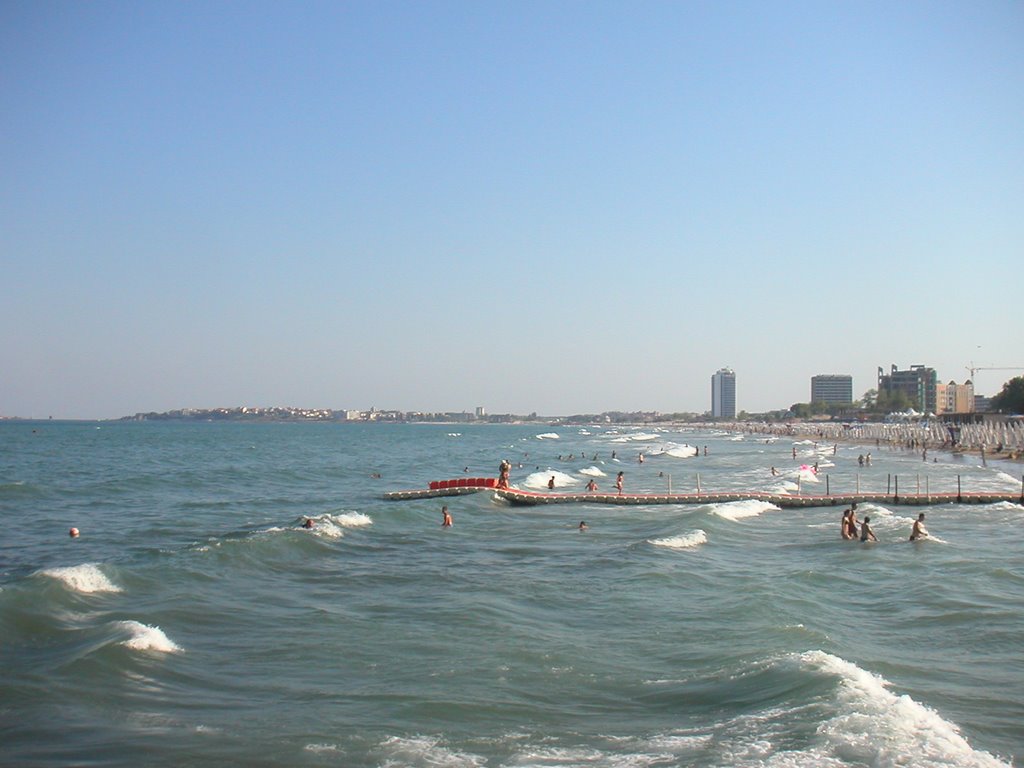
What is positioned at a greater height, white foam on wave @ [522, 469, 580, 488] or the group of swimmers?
the group of swimmers

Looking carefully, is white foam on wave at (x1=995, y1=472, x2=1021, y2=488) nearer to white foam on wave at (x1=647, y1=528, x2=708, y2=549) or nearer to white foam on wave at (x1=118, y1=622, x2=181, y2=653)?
white foam on wave at (x1=647, y1=528, x2=708, y2=549)

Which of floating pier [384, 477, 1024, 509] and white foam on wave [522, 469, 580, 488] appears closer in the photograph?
floating pier [384, 477, 1024, 509]

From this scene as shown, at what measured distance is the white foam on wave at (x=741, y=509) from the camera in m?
35.2

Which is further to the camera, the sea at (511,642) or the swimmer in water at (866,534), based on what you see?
the swimmer in water at (866,534)

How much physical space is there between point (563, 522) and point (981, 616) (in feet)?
60.7

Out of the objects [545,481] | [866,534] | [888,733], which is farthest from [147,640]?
[545,481]

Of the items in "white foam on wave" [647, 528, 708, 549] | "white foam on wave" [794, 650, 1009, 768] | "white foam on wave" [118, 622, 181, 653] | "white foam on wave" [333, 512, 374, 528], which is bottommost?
"white foam on wave" [333, 512, 374, 528]

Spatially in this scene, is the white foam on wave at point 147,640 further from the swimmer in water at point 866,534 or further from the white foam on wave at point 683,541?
the swimmer in water at point 866,534

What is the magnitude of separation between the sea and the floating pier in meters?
4.53

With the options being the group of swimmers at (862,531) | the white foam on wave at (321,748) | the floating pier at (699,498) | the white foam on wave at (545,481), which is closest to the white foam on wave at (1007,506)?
the floating pier at (699,498)

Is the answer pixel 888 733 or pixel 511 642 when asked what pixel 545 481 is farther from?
pixel 888 733

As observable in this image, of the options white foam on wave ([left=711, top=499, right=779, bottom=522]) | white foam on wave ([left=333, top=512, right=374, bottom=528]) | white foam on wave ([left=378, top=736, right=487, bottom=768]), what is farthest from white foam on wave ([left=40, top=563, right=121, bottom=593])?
white foam on wave ([left=711, top=499, right=779, bottom=522])

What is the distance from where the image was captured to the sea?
11.2 metres

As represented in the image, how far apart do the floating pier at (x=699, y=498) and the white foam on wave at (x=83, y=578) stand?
69.8 ft
